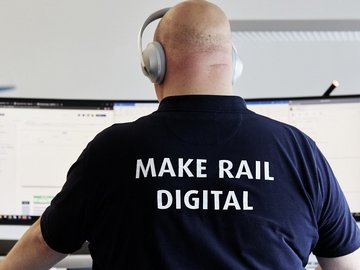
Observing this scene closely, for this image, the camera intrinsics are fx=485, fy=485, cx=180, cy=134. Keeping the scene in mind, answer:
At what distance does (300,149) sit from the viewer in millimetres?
872

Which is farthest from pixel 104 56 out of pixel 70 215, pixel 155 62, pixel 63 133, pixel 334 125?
pixel 70 215

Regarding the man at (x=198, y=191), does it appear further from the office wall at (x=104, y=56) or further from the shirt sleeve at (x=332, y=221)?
the office wall at (x=104, y=56)

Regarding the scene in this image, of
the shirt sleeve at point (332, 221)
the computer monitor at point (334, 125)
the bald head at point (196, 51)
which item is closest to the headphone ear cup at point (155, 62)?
the bald head at point (196, 51)

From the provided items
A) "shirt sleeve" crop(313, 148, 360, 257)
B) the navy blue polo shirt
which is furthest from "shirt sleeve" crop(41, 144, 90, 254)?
"shirt sleeve" crop(313, 148, 360, 257)

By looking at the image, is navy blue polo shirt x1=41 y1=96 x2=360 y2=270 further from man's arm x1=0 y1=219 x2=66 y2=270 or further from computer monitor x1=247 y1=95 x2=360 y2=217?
computer monitor x1=247 y1=95 x2=360 y2=217

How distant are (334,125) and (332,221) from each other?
60 cm

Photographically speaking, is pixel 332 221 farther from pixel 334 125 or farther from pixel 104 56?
pixel 104 56

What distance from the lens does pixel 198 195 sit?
801 millimetres

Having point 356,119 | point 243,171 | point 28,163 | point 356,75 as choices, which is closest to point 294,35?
point 356,75

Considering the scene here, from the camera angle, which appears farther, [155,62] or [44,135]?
[44,135]

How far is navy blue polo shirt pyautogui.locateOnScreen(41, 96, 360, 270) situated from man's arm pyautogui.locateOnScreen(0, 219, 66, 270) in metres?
0.03

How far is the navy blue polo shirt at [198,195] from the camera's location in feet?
2.62

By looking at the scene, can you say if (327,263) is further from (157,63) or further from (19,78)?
(19,78)

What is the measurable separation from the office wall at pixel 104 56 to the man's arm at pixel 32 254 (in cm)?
120
